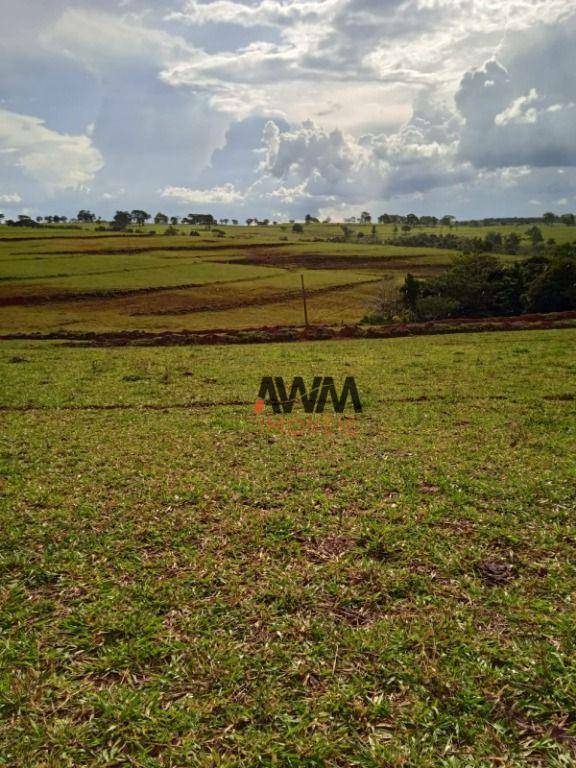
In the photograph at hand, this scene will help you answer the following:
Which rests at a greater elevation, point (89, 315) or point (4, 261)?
point (4, 261)

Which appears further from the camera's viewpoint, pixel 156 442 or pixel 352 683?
pixel 156 442

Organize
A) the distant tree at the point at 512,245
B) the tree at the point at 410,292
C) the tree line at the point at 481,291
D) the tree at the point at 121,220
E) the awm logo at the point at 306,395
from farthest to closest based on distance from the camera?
the tree at the point at 121,220 → the distant tree at the point at 512,245 → the tree at the point at 410,292 → the tree line at the point at 481,291 → the awm logo at the point at 306,395

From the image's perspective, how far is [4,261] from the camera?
89.5 m

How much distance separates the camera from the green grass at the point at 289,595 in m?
4.89

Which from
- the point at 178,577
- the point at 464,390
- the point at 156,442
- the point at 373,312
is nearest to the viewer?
the point at 178,577

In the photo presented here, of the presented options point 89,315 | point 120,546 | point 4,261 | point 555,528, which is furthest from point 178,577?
point 4,261

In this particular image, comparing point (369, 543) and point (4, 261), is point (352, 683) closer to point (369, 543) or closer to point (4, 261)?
point (369, 543)

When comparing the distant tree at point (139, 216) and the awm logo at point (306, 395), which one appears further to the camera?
the distant tree at point (139, 216)

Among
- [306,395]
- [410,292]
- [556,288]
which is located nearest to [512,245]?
[410,292]

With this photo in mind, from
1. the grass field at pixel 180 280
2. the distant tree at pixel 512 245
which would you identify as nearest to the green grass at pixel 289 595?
the grass field at pixel 180 280

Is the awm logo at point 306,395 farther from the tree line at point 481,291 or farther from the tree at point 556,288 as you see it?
the tree at point 556,288

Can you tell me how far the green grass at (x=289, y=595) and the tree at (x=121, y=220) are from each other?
173m

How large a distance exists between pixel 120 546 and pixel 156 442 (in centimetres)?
545

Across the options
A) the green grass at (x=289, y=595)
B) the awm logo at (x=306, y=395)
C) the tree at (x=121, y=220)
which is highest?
the tree at (x=121, y=220)
